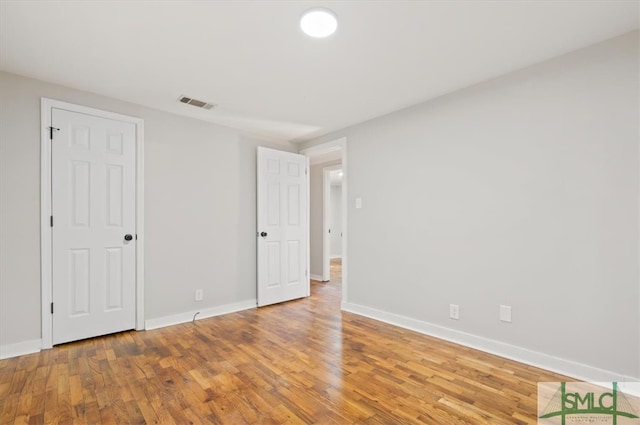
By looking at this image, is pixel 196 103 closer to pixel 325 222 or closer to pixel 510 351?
pixel 325 222

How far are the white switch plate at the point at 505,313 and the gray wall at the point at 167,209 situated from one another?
293 cm

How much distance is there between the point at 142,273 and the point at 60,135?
1.51 m

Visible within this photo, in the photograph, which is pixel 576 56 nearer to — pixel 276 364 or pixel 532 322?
pixel 532 322

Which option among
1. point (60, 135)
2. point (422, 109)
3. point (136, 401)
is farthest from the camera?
point (422, 109)

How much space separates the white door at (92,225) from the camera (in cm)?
278

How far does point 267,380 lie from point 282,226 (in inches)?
95.1

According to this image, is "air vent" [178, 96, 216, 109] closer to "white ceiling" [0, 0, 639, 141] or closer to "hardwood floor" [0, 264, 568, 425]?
"white ceiling" [0, 0, 639, 141]

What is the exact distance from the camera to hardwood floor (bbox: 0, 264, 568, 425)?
179 cm

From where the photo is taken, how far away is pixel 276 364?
2424 millimetres

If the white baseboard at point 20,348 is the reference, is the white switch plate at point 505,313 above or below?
above

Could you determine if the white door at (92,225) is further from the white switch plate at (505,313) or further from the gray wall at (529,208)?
the white switch plate at (505,313)

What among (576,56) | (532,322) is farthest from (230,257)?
(576,56)

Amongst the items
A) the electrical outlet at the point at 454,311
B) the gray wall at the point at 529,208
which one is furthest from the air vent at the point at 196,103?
the electrical outlet at the point at 454,311

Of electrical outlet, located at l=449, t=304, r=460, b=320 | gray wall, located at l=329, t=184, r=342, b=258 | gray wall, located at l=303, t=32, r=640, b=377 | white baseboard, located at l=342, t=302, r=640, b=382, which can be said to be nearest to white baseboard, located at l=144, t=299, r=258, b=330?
white baseboard, located at l=342, t=302, r=640, b=382
